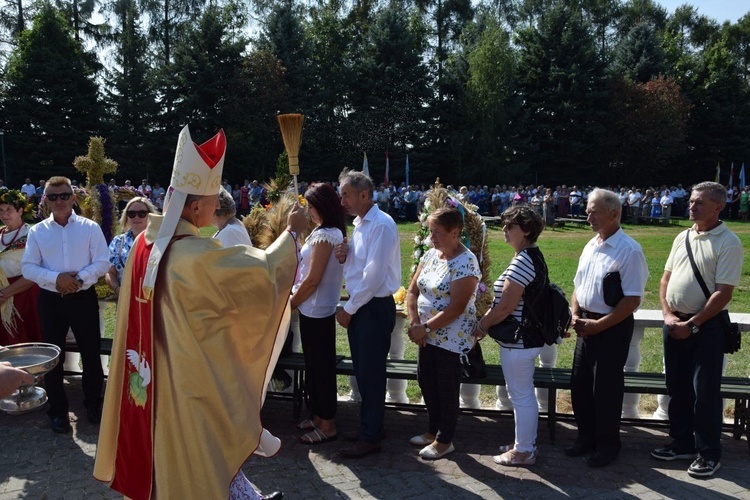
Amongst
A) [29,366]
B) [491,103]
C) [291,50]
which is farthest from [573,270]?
[291,50]

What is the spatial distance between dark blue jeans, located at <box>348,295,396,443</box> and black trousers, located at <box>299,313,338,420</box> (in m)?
0.23

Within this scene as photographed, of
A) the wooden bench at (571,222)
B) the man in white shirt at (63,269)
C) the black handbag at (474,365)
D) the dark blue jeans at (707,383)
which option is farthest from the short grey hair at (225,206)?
the wooden bench at (571,222)

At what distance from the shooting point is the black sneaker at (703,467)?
4699 mm

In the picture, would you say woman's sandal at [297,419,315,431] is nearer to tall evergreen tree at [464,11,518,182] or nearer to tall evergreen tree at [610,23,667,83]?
tall evergreen tree at [464,11,518,182]

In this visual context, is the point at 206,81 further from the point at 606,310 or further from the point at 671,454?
the point at 671,454

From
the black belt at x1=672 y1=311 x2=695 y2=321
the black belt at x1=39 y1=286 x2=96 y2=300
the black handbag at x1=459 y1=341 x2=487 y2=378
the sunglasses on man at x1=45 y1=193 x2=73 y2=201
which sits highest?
the sunglasses on man at x1=45 y1=193 x2=73 y2=201

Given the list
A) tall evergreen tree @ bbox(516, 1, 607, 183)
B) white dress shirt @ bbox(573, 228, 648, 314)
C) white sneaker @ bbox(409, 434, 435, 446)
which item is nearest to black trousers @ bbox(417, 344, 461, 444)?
white sneaker @ bbox(409, 434, 435, 446)

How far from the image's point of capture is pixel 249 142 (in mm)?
A: 40250

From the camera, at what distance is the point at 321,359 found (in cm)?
536

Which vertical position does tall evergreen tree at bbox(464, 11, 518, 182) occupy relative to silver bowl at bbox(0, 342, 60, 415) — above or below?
above

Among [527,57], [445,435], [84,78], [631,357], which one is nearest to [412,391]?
[445,435]

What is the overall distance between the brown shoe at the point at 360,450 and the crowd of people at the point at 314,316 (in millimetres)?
15

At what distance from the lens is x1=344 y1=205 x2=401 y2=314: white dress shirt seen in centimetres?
492

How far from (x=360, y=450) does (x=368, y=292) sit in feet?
4.07
